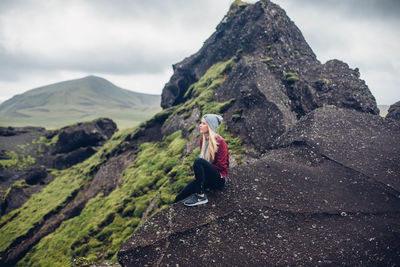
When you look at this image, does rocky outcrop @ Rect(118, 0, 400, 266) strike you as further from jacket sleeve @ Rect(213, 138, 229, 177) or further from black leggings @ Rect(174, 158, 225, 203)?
jacket sleeve @ Rect(213, 138, 229, 177)

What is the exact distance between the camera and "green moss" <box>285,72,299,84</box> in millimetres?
21177

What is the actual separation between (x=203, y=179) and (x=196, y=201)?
1196 millimetres

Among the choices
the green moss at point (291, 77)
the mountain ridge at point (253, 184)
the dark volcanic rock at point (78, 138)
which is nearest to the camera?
the mountain ridge at point (253, 184)

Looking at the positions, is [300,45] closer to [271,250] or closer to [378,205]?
[378,205]

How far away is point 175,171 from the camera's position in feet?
53.2

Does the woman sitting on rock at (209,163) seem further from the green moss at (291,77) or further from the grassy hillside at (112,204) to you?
the green moss at (291,77)

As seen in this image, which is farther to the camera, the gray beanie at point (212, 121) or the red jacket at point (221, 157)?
the gray beanie at point (212, 121)

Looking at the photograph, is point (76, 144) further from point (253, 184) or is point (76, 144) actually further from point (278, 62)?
point (253, 184)

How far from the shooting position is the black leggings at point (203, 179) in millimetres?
8602

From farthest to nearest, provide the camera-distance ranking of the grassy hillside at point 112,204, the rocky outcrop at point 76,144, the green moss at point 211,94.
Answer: the rocky outcrop at point 76,144 < the green moss at point 211,94 < the grassy hillside at point 112,204

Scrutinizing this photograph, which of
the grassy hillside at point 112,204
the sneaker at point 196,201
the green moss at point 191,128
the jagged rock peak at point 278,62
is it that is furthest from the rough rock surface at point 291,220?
the green moss at point 191,128

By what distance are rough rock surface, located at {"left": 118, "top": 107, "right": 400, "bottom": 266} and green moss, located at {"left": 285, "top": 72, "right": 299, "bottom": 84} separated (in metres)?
10.6

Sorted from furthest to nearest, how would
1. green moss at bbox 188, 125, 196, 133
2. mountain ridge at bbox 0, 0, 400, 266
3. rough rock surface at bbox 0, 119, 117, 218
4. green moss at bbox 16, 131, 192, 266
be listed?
rough rock surface at bbox 0, 119, 117, 218 → green moss at bbox 188, 125, 196, 133 → green moss at bbox 16, 131, 192, 266 → mountain ridge at bbox 0, 0, 400, 266

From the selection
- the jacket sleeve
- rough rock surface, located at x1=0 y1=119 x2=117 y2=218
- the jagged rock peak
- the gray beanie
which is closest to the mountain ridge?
the jagged rock peak
